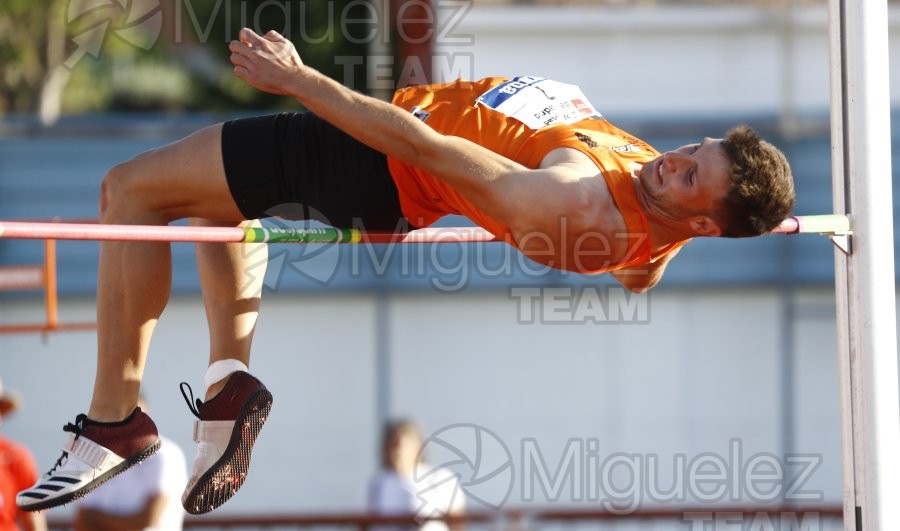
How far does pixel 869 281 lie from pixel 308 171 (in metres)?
1.50

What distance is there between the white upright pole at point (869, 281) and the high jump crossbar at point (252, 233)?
0.10 meters

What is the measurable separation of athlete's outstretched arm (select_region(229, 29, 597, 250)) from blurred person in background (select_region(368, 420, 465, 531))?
335cm

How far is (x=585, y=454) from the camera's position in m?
7.63

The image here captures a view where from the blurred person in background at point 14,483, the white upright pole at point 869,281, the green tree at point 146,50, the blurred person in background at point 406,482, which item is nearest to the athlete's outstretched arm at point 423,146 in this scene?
the white upright pole at point 869,281

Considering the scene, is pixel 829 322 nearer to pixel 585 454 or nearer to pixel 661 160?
pixel 585 454

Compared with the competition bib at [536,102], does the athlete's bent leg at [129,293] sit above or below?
below

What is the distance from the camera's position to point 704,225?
3.18 meters

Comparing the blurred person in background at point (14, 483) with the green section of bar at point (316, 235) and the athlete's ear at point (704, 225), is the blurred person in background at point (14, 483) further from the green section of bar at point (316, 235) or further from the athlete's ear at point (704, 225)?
the athlete's ear at point (704, 225)

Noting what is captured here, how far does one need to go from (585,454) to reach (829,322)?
1838 millimetres

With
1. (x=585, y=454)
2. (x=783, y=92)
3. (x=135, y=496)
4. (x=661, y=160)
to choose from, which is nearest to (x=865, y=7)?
(x=661, y=160)

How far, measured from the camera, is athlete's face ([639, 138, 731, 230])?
3.09 metres

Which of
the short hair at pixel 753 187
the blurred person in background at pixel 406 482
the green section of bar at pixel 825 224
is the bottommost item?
Result: the blurred person in background at pixel 406 482

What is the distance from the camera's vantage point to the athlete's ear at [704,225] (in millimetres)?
3156

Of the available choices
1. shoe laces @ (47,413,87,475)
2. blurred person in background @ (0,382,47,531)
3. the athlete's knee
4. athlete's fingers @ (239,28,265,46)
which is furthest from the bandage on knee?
blurred person in background @ (0,382,47,531)
